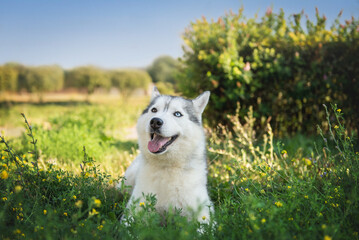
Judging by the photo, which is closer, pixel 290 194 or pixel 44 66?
pixel 290 194

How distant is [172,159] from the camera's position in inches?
121

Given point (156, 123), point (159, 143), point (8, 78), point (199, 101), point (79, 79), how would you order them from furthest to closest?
point (79, 79) → point (8, 78) → point (199, 101) → point (159, 143) → point (156, 123)

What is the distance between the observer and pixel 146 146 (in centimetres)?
311

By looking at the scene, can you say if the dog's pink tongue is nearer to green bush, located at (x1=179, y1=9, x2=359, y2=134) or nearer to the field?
the field

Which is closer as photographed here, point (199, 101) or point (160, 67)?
point (199, 101)

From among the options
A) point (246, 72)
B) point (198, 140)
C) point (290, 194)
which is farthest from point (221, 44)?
point (290, 194)

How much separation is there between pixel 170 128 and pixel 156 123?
150 mm

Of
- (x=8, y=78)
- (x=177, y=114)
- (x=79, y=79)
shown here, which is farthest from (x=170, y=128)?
(x=79, y=79)

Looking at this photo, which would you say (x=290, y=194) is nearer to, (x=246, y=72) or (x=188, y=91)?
(x=246, y=72)

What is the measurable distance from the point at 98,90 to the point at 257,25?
757 inches

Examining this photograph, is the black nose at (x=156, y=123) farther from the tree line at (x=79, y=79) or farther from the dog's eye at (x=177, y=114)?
the tree line at (x=79, y=79)

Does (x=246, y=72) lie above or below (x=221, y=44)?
below

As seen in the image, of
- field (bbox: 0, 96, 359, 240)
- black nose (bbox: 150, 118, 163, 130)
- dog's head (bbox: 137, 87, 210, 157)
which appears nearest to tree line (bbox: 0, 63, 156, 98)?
field (bbox: 0, 96, 359, 240)

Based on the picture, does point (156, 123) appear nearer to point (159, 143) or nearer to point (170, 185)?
point (159, 143)
